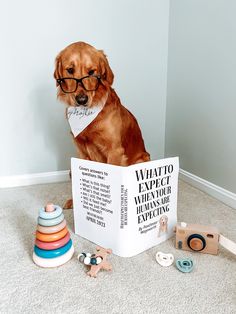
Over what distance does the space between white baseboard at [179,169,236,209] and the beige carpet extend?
0.29 metres

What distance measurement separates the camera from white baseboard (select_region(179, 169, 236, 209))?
1.27 metres

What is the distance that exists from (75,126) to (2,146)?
677 millimetres

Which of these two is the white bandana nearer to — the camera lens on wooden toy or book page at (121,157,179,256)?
book page at (121,157,179,256)

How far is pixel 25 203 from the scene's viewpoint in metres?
1.32

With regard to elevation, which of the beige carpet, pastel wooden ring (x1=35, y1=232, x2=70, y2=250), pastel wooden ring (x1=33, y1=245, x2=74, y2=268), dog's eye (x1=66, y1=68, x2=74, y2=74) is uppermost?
dog's eye (x1=66, y1=68, x2=74, y2=74)

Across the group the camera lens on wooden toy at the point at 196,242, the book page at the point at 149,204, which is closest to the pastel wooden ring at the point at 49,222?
the book page at the point at 149,204

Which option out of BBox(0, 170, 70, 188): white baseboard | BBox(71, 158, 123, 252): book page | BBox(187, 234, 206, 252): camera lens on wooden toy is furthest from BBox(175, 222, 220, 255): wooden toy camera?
BBox(0, 170, 70, 188): white baseboard

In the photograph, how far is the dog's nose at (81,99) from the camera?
0.96 metres

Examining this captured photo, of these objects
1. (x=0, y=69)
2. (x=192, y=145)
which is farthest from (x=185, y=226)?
(x=0, y=69)

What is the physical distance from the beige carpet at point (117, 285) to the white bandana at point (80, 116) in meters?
0.43

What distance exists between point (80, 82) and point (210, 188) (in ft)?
2.94

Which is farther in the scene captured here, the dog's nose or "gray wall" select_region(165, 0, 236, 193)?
"gray wall" select_region(165, 0, 236, 193)

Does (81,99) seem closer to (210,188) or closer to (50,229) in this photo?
(50,229)

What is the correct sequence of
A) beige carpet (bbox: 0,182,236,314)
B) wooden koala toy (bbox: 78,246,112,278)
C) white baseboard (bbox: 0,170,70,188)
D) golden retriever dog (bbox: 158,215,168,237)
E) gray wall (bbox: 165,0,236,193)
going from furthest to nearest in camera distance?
white baseboard (bbox: 0,170,70,188) → gray wall (bbox: 165,0,236,193) → golden retriever dog (bbox: 158,215,168,237) → wooden koala toy (bbox: 78,246,112,278) → beige carpet (bbox: 0,182,236,314)
